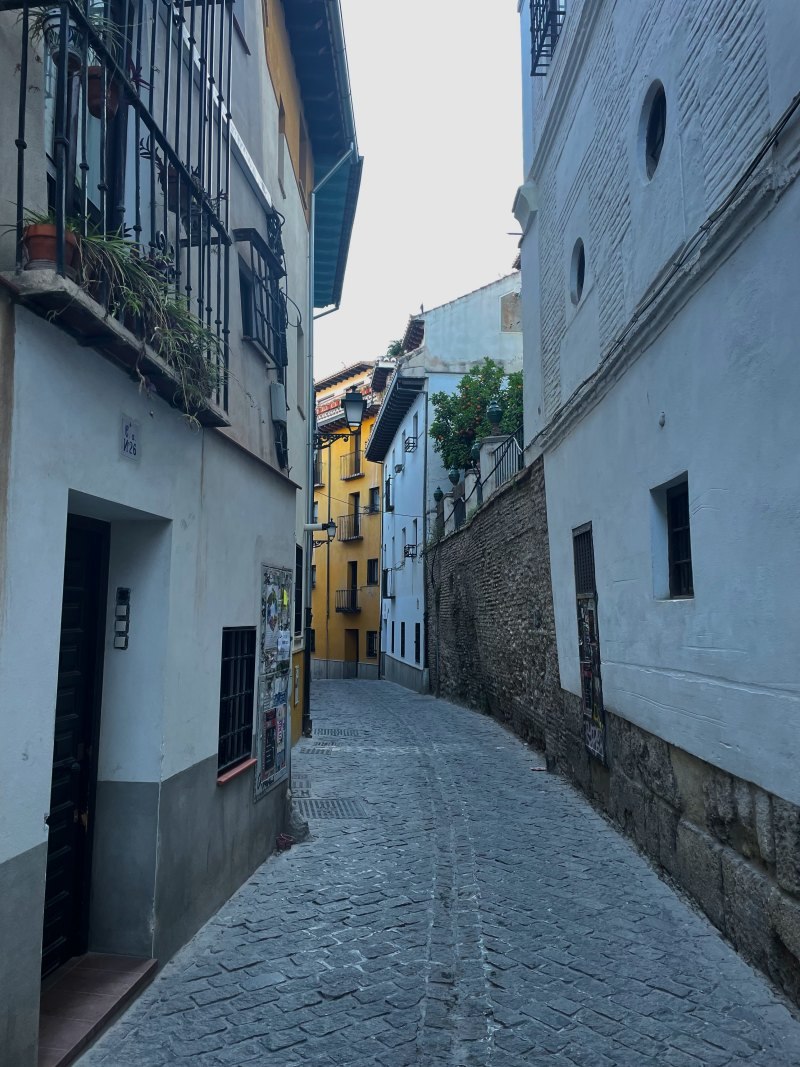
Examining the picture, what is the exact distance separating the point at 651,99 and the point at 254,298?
336 centimetres

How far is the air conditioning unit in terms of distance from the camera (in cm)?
742

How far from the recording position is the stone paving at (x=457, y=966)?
3.64 m

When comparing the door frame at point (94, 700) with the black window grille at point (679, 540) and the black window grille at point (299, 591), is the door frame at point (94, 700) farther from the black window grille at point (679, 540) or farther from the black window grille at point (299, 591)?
the black window grille at point (299, 591)

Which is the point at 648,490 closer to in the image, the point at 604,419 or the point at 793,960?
the point at 604,419

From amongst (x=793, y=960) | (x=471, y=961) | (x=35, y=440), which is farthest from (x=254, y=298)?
(x=793, y=960)

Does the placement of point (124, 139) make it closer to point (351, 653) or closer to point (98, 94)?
point (98, 94)

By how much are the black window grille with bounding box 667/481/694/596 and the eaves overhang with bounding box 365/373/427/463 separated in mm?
18820

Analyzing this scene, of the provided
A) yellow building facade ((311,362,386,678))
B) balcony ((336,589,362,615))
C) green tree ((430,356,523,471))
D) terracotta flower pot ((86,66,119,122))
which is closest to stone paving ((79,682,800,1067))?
terracotta flower pot ((86,66,119,122))

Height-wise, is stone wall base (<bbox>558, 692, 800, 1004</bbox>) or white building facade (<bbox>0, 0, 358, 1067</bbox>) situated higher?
white building facade (<bbox>0, 0, 358, 1067</bbox>)

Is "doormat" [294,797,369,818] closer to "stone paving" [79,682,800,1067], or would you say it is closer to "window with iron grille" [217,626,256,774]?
"stone paving" [79,682,800,1067]

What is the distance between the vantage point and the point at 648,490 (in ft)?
20.9

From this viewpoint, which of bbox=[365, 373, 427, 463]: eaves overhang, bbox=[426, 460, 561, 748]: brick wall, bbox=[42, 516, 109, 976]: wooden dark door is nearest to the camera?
bbox=[42, 516, 109, 976]: wooden dark door

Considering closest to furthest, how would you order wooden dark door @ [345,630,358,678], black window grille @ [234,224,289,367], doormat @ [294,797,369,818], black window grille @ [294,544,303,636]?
black window grille @ [234,224,289,367] < doormat @ [294,797,369,818] < black window grille @ [294,544,303,636] < wooden dark door @ [345,630,358,678]

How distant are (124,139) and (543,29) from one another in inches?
286
